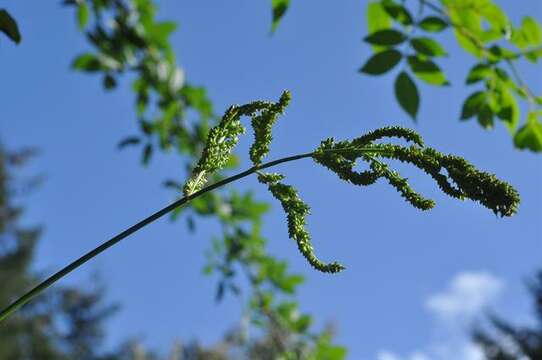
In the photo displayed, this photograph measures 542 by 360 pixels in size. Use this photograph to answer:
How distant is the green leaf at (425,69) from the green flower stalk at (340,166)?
1.02 meters

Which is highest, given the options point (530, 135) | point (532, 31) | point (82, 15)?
point (82, 15)

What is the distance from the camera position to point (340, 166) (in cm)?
112

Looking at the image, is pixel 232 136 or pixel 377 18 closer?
pixel 232 136

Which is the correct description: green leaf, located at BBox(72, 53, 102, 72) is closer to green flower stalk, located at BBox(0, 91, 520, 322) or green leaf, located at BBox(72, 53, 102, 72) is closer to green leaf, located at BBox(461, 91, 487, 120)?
green leaf, located at BBox(461, 91, 487, 120)

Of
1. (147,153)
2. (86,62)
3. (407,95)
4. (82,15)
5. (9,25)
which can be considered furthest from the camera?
(147,153)

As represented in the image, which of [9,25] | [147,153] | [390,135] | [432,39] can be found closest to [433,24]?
[432,39]

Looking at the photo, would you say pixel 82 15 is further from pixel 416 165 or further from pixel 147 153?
pixel 416 165

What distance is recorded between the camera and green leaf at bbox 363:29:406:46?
6.77 feet

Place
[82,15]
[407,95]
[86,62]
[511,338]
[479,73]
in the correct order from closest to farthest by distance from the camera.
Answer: [407,95]
[479,73]
[82,15]
[86,62]
[511,338]

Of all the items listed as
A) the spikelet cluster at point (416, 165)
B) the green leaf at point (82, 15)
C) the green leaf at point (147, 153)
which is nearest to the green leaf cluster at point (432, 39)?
the spikelet cluster at point (416, 165)

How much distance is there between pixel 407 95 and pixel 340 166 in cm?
100

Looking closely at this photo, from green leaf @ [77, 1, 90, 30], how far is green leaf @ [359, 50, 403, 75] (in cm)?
193

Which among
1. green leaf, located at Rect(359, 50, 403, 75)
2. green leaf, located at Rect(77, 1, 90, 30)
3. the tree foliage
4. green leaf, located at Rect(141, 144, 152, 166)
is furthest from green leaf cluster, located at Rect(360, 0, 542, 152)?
the tree foliage

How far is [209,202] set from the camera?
178 inches
